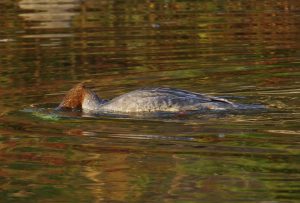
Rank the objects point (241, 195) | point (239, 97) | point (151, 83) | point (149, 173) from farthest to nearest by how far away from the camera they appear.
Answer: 1. point (151, 83)
2. point (239, 97)
3. point (149, 173)
4. point (241, 195)

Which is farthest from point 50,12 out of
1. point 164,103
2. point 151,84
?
point 164,103

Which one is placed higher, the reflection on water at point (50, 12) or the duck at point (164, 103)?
the duck at point (164, 103)

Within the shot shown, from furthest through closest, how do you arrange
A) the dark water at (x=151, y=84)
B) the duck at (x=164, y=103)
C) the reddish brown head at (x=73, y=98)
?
the reddish brown head at (x=73, y=98), the duck at (x=164, y=103), the dark water at (x=151, y=84)

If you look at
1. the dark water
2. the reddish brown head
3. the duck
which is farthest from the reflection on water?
the duck

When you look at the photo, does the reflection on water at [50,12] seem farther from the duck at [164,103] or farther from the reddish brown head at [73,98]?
the duck at [164,103]

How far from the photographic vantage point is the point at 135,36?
16.4m

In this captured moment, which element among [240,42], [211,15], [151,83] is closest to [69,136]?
[151,83]

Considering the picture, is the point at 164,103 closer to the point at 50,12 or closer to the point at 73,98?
the point at 73,98

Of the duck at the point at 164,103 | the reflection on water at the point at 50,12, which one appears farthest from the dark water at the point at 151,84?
the duck at the point at 164,103

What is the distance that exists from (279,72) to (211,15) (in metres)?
6.10

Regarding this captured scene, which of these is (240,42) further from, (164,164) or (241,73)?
(164,164)

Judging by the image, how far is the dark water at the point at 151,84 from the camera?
776cm

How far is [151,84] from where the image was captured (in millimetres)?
12305

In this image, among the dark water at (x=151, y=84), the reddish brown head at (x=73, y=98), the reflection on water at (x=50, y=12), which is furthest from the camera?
the reflection on water at (x=50, y=12)
